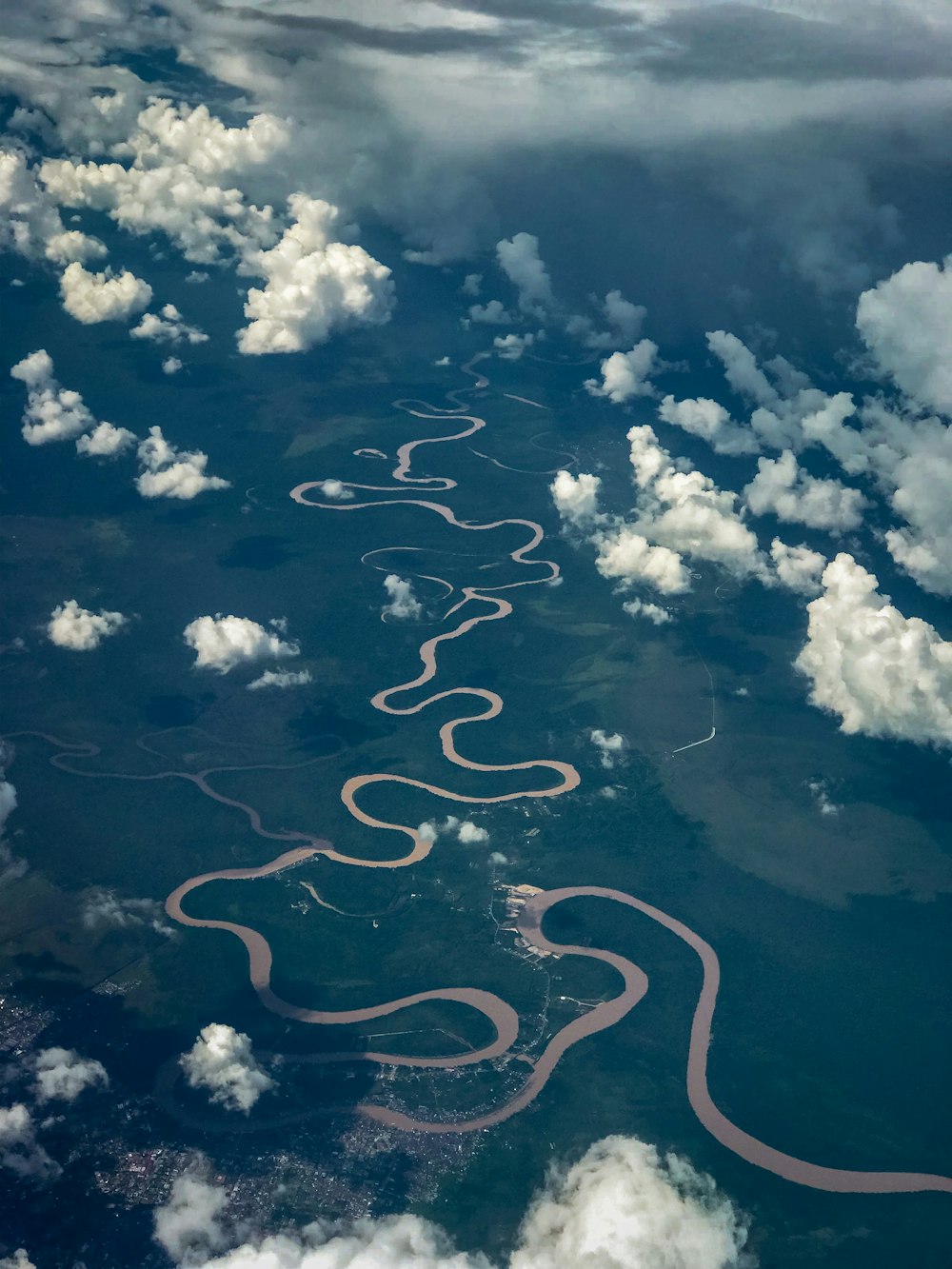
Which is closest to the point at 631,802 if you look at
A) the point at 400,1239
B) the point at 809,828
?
the point at 809,828

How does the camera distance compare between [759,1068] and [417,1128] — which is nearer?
[417,1128]

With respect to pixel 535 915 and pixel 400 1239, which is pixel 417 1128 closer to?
pixel 400 1239

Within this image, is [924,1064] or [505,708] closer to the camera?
[924,1064]

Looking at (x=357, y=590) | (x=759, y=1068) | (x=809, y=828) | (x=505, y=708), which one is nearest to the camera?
(x=759, y=1068)

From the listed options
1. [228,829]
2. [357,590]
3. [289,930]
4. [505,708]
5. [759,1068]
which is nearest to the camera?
[759,1068]

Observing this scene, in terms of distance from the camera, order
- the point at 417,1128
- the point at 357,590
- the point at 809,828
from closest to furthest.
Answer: the point at 417,1128 < the point at 809,828 < the point at 357,590

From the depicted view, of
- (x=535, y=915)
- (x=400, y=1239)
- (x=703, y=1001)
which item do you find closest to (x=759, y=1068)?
(x=703, y=1001)

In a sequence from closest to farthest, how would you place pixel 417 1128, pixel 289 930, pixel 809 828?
pixel 417 1128, pixel 289 930, pixel 809 828

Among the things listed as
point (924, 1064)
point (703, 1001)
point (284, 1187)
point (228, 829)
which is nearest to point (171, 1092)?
point (284, 1187)

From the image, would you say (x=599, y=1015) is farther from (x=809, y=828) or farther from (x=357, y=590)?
(x=357, y=590)
